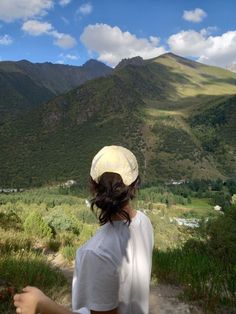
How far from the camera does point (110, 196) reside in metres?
1.69

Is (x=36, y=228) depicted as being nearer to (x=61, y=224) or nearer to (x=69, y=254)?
(x=69, y=254)

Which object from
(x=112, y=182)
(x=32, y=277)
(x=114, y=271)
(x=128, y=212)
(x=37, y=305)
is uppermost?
(x=112, y=182)

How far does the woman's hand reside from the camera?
155 cm

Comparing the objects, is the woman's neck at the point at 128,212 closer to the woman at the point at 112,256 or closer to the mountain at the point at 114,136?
the woman at the point at 112,256

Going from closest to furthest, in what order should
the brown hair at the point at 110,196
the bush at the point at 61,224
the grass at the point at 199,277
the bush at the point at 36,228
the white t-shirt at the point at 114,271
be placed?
the white t-shirt at the point at 114,271 → the brown hair at the point at 110,196 → the grass at the point at 199,277 → the bush at the point at 36,228 → the bush at the point at 61,224

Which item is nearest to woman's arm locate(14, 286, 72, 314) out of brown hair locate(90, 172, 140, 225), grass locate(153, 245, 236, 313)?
brown hair locate(90, 172, 140, 225)

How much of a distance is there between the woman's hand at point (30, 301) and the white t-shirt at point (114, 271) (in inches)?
5.0

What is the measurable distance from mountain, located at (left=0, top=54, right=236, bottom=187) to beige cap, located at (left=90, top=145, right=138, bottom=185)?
10868cm

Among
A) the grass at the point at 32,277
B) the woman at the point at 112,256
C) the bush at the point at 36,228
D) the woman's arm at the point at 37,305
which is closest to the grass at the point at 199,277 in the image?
the grass at the point at 32,277

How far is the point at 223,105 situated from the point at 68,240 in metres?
164

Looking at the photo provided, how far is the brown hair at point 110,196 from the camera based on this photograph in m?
1.69

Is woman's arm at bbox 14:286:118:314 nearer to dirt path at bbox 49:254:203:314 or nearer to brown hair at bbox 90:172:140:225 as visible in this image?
brown hair at bbox 90:172:140:225

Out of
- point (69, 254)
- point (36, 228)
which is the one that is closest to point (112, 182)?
point (69, 254)

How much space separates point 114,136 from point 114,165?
131 m
